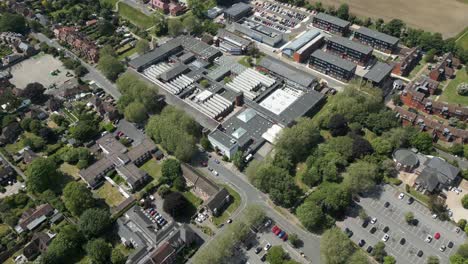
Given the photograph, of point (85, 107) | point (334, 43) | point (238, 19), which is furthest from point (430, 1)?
point (85, 107)

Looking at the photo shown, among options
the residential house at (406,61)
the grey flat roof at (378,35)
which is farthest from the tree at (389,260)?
the grey flat roof at (378,35)

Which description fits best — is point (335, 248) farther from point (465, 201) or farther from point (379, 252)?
point (465, 201)

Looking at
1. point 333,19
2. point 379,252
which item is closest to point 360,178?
point 379,252

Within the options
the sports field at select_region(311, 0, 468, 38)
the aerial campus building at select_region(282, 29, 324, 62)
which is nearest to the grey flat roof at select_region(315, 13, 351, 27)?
the aerial campus building at select_region(282, 29, 324, 62)

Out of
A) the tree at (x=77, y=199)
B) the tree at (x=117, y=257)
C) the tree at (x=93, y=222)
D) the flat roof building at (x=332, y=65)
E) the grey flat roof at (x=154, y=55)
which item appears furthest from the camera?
the grey flat roof at (x=154, y=55)

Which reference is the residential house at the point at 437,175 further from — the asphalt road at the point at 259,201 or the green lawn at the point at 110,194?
the green lawn at the point at 110,194

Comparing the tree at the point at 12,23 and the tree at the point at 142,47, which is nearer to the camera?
the tree at the point at 142,47
